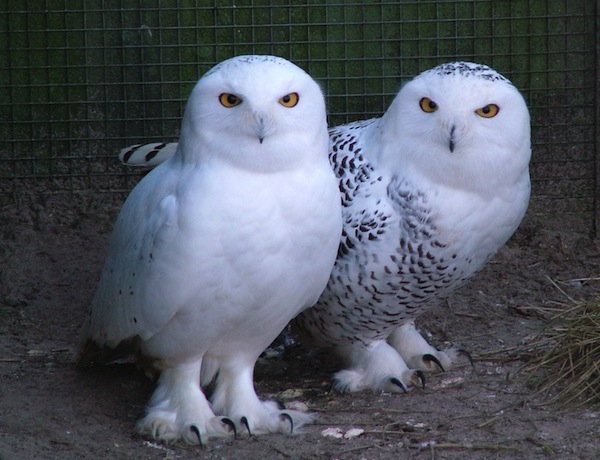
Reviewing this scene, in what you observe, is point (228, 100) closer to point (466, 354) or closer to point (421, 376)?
point (421, 376)

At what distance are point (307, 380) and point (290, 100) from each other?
58.7 inches

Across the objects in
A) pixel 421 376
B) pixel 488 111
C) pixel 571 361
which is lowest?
pixel 421 376

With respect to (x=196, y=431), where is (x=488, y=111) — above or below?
above

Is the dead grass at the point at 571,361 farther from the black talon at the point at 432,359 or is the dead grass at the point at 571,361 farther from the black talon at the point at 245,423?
the black talon at the point at 245,423

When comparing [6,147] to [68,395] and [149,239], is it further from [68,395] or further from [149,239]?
[149,239]

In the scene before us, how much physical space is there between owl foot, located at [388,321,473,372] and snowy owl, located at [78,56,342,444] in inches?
29.9

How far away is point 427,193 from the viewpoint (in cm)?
417

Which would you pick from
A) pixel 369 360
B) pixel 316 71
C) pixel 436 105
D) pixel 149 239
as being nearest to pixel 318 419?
pixel 369 360

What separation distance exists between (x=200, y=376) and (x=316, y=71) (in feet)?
7.80

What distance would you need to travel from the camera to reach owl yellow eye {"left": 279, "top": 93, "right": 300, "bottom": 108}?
3746 mm

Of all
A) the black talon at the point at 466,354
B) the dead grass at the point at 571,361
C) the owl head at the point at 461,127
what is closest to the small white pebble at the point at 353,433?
the dead grass at the point at 571,361

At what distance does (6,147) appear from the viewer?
6000mm

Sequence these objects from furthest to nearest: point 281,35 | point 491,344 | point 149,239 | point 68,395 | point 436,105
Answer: point 281,35 < point 491,344 < point 68,395 < point 436,105 < point 149,239

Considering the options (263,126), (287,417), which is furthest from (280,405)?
(263,126)
